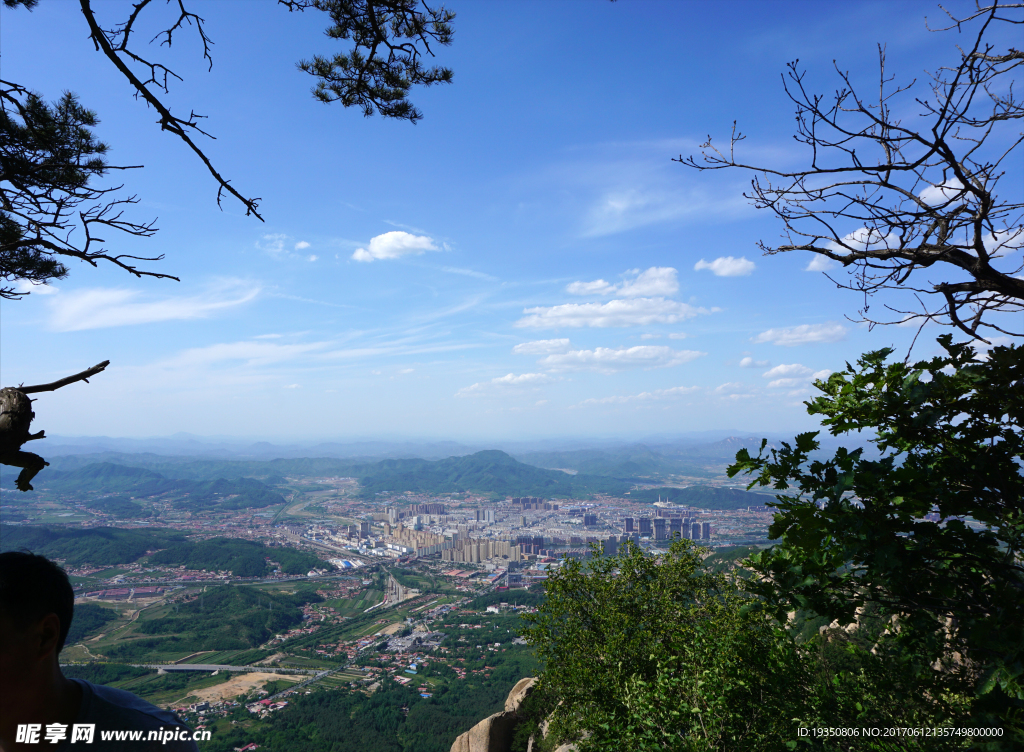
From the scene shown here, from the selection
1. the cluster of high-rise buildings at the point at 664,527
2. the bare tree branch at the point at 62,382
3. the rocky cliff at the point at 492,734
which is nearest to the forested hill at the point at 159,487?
the cluster of high-rise buildings at the point at 664,527

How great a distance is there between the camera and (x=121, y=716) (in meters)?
1.15

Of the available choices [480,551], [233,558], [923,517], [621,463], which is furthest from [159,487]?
[923,517]

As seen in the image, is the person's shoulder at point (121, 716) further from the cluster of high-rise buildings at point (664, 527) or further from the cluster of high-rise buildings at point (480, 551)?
the cluster of high-rise buildings at point (664, 527)

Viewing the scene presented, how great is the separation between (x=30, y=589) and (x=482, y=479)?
122 metres

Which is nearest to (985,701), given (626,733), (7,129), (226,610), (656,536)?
(626,733)

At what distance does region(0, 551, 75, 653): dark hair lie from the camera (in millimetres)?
1093

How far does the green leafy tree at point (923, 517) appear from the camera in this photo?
1.64 m

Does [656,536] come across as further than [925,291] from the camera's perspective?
Yes

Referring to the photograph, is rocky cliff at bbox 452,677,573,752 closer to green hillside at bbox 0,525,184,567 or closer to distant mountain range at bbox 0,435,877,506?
green hillside at bbox 0,525,184,567

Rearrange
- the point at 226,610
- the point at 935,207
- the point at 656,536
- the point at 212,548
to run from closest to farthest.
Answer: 1. the point at 935,207
2. the point at 226,610
3. the point at 212,548
4. the point at 656,536

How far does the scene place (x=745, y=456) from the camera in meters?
2.10

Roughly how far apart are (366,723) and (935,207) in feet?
86.5

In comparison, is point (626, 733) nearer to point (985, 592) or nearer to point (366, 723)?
point (985, 592)

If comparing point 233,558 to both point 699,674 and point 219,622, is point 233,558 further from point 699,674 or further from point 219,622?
point 699,674
